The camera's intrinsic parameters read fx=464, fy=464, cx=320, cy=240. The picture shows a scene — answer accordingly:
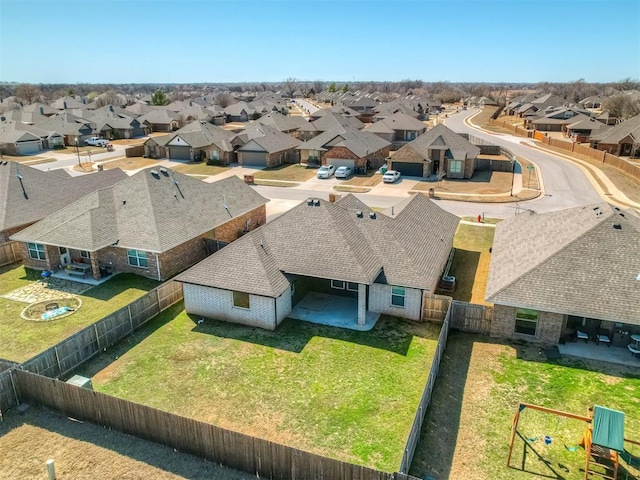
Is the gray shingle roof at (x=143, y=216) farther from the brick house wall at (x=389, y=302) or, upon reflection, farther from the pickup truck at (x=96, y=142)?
the pickup truck at (x=96, y=142)

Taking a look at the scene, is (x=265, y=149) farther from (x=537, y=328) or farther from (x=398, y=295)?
(x=537, y=328)

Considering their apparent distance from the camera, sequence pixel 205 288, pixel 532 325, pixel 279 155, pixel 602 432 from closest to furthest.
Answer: pixel 602 432
pixel 532 325
pixel 205 288
pixel 279 155

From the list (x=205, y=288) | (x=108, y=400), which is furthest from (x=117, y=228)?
(x=108, y=400)

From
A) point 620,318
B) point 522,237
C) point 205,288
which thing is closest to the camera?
point 620,318

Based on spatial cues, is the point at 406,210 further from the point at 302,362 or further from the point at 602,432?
the point at 602,432

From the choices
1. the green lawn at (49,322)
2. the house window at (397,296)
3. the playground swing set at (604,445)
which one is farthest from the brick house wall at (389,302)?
the green lawn at (49,322)

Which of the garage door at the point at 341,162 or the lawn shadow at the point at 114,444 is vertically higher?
the garage door at the point at 341,162

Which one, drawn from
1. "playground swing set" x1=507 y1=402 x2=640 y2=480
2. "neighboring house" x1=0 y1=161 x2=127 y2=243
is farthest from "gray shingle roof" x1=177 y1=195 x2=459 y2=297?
"neighboring house" x1=0 y1=161 x2=127 y2=243
